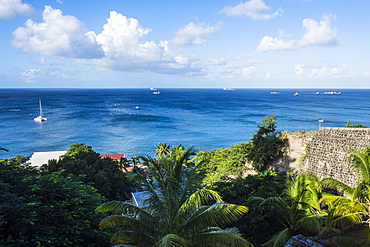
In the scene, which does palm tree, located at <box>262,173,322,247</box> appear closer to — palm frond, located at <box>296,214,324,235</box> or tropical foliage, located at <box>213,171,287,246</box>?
palm frond, located at <box>296,214,324,235</box>

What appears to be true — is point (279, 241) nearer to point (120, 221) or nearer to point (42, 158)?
point (120, 221)

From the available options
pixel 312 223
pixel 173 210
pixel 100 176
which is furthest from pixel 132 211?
pixel 100 176

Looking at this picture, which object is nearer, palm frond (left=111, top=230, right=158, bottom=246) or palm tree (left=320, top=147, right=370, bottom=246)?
palm frond (left=111, top=230, right=158, bottom=246)

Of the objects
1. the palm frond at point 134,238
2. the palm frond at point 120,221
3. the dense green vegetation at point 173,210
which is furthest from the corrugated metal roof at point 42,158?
the palm frond at point 120,221

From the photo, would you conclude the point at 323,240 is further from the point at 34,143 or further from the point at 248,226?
the point at 34,143

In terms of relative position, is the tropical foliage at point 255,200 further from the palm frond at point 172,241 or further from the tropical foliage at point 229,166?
the palm frond at point 172,241

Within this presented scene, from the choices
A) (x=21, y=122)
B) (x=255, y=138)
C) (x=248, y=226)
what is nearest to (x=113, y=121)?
(x=21, y=122)

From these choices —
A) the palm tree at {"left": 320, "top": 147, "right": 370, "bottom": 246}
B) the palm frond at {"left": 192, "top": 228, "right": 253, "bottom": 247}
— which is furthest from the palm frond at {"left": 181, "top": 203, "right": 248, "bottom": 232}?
the palm tree at {"left": 320, "top": 147, "right": 370, "bottom": 246}
